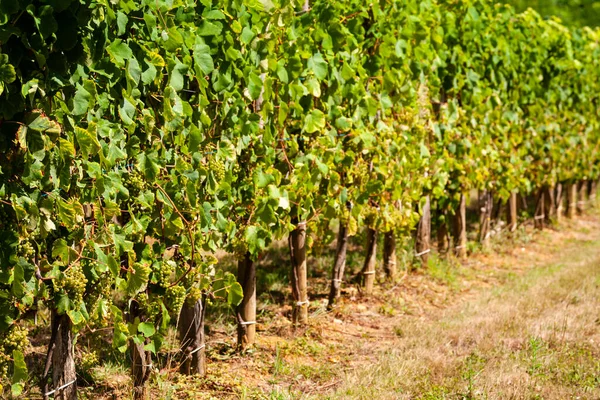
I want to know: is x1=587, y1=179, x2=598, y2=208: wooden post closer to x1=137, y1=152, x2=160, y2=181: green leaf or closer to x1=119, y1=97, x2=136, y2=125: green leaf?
x1=137, y1=152, x2=160, y2=181: green leaf

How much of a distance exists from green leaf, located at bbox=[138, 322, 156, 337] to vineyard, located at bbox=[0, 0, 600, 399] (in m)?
0.02

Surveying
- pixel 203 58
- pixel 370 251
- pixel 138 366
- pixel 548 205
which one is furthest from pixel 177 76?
pixel 548 205

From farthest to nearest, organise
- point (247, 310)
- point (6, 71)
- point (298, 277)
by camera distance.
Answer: point (298, 277) < point (247, 310) < point (6, 71)

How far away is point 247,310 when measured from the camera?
202 inches

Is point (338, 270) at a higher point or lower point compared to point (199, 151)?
lower

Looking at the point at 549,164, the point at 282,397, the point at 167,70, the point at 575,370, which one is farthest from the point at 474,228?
the point at 167,70

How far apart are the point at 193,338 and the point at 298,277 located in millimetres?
1288

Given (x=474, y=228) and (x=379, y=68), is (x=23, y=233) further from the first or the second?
(x=474, y=228)

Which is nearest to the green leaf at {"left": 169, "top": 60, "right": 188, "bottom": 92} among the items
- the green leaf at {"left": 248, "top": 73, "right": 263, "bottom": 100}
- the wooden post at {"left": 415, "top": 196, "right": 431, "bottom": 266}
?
the green leaf at {"left": 248, "top": 73, "right": 263, "bottom": 100}

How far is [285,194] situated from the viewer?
4863 millimetres

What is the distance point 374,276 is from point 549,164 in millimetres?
4265

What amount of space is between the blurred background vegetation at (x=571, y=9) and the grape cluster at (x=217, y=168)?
20.2m

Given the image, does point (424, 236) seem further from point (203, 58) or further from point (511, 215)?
point (203, 58)

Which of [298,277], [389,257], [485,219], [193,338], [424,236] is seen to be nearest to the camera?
[193,338]
